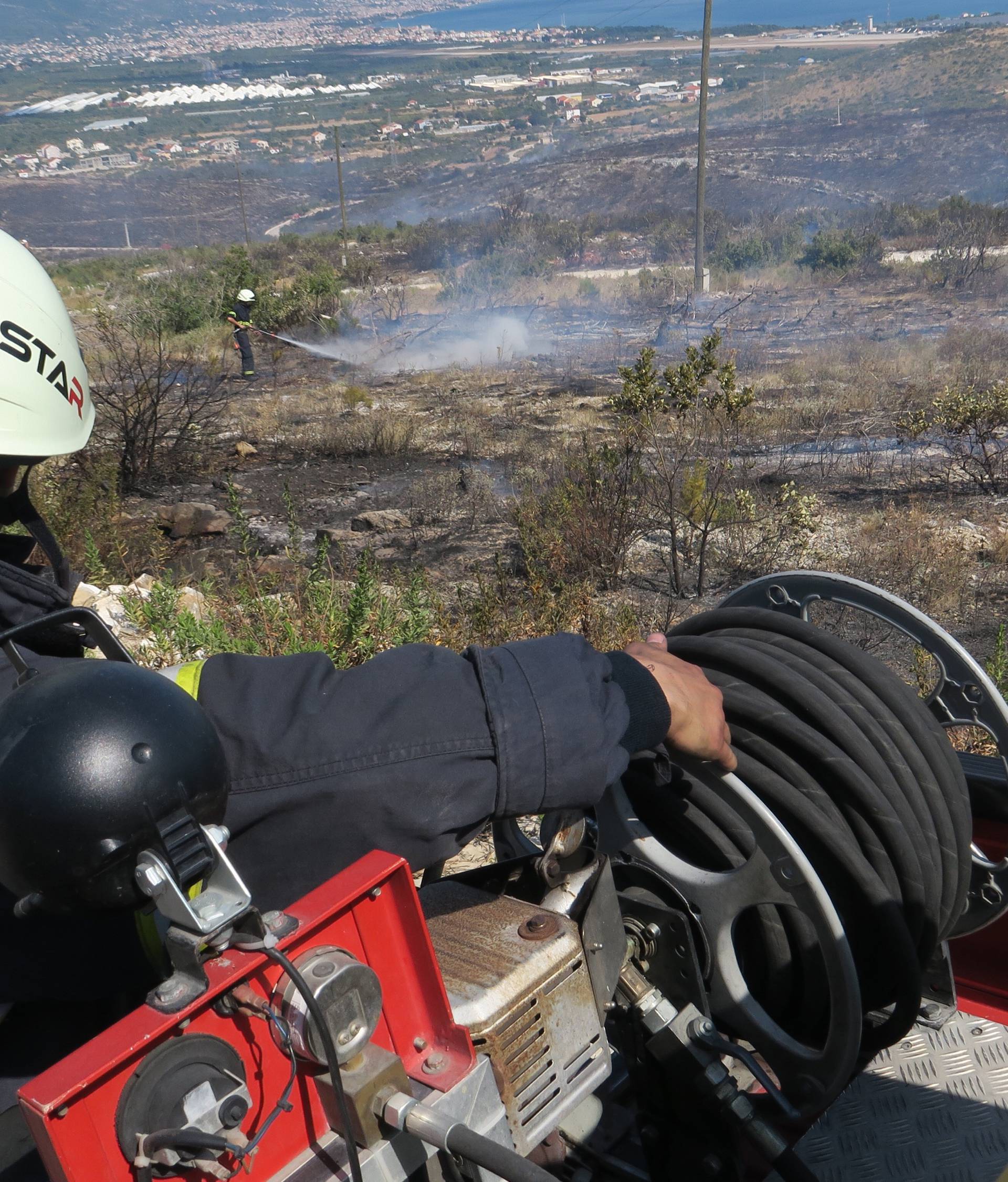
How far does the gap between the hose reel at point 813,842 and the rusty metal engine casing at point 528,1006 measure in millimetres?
354

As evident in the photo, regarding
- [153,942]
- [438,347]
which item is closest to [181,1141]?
[153,942]

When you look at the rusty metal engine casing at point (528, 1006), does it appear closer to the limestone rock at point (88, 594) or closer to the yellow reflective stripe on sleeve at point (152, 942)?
the yellow reflective stripe on sleeve at point (152, 942)

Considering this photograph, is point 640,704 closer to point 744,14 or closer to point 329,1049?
point 329,1049

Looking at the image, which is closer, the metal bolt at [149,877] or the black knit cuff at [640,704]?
the metal bolt at [149,877]

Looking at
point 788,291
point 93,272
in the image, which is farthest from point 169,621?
point 93,272

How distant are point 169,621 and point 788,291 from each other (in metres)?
33.2

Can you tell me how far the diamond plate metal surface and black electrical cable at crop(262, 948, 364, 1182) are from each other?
1511mm

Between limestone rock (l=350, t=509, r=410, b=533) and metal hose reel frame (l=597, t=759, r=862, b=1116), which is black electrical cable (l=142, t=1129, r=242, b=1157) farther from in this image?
limestone rock (l=350, t=509, r=410, b=533)

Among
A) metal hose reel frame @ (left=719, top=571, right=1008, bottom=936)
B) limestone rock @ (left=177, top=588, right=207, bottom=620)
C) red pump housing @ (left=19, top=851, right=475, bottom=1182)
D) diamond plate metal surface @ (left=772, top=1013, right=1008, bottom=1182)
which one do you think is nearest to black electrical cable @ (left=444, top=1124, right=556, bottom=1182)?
red pump housing @ (left=19, top=851, right=475, bottom=1182)

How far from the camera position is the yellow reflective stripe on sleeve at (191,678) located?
157 cm

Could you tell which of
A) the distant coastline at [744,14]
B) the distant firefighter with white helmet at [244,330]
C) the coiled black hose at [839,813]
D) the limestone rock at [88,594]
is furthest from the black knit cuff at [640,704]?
the distant coastline at [744,14]

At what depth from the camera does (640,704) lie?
176 centimetres

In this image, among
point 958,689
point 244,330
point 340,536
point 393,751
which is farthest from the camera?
point 244,330

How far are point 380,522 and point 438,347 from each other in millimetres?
18815
